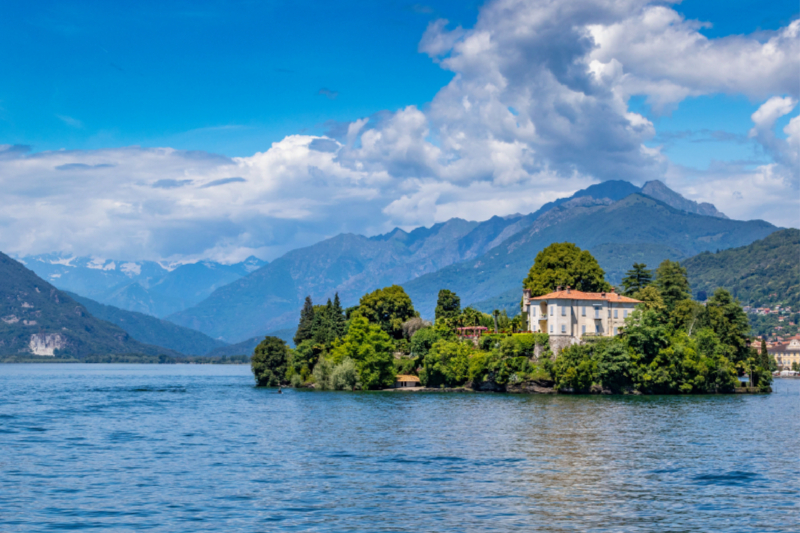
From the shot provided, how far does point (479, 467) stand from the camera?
146ft

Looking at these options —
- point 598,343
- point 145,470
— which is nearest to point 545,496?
point 145,470

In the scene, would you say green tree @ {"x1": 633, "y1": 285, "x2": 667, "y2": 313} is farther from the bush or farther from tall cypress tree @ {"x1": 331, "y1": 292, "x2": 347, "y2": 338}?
tall cypress tree @ {"x1": 331, "y1": 292, "x2": 347, "y2": 338}

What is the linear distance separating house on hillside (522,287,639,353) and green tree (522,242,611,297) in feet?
19.2

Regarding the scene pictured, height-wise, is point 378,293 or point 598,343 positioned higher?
point 378,293

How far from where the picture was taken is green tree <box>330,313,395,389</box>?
123 metres

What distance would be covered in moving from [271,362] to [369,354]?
1112 inches

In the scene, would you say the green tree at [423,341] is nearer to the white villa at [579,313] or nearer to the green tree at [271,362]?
the white villa at [579,313]

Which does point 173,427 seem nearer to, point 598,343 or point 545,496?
point 545,496

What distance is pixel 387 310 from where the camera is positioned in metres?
143

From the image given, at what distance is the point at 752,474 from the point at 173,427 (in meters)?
47.7

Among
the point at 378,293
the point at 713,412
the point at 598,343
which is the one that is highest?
the point at 378,293

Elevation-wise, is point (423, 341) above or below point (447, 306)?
below

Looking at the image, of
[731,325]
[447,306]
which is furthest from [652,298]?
[447,306]

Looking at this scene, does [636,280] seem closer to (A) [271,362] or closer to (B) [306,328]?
(B) [306,328]
